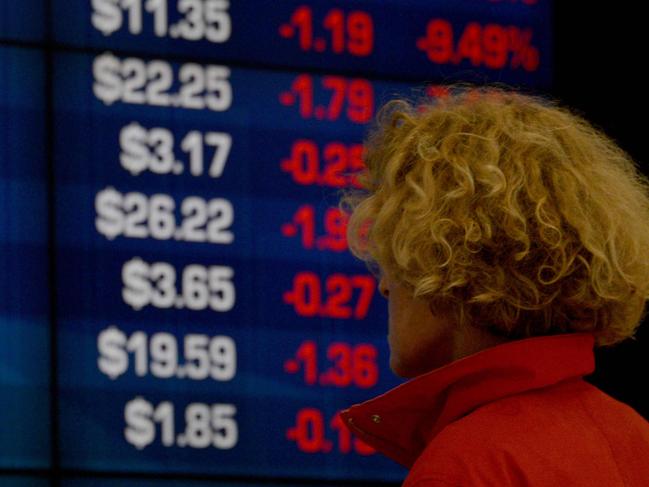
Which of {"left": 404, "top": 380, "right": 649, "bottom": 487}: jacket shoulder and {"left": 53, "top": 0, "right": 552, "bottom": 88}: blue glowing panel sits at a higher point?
{"left": 53, "top": 0, "right": 552, "bottom": 88}: blue glowing panel

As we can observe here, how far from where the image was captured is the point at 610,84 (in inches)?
170

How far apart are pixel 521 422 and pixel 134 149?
2.40 meters

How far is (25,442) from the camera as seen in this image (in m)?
3.54

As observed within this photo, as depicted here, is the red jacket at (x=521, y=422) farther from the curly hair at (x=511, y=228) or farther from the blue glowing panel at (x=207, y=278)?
the blue glowing panel at (x=207, y=278)

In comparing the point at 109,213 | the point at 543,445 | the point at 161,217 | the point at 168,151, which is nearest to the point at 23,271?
the point at 109,213

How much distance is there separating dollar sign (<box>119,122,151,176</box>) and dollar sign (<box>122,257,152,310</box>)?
24cm

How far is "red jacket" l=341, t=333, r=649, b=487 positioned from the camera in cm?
138

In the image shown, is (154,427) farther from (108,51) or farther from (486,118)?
(486,118)

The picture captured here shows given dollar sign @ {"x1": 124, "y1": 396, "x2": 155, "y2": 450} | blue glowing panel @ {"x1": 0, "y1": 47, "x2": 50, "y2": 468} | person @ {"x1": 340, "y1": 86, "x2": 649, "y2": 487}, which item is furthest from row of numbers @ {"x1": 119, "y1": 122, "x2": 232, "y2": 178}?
person @ {"x1": 340, "y1": 86, "x2": 649, "y2": 487}

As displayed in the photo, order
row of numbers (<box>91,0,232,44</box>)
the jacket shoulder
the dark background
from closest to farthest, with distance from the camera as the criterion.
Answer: the jacket shoulder
row of numbers (<box>91,0,232,44</box>)
the dark background

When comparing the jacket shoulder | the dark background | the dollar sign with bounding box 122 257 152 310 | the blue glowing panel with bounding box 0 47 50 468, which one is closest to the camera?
the jacket shoulder

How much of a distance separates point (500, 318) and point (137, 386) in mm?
2207

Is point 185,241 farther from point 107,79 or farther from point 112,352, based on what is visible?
point 107,79

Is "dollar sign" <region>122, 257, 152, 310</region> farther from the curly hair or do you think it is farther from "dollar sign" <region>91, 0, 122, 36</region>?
the curly hair
